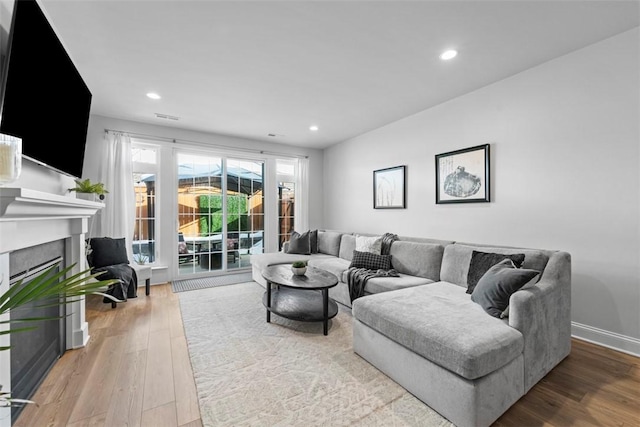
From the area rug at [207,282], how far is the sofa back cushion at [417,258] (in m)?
2.52

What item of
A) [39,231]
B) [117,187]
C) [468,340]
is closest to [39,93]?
[39,231]

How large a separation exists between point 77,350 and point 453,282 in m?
3.42

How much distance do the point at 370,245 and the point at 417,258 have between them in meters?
0.68

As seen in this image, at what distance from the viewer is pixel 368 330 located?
83.6 inches

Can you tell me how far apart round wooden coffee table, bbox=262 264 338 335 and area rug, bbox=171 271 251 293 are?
134 cm

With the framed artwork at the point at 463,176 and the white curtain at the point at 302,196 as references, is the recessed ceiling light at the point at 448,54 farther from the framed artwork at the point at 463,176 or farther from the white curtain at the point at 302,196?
the white curtain at the point at 302,196

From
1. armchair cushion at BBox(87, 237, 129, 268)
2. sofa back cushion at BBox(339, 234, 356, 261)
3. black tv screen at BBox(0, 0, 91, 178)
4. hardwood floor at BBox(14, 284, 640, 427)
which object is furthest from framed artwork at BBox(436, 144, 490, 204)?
armchair cushion at BBox(87, 237, 129, 268)

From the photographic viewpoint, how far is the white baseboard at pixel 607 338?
2203mm

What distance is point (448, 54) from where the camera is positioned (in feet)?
8.09

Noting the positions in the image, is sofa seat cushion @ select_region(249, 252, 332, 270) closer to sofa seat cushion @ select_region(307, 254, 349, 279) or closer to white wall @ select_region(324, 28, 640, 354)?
sofa seat cushion @ select_region(307, 254, 349, 279)

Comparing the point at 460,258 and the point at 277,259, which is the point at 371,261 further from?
the point at 277,259

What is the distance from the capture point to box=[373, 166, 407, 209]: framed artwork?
4102mm

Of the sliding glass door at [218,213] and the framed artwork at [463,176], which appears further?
the sliding glass door at [218,213]

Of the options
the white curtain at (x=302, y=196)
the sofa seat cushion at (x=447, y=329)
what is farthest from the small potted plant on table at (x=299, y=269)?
the white curtain at (x=302, y=196)
